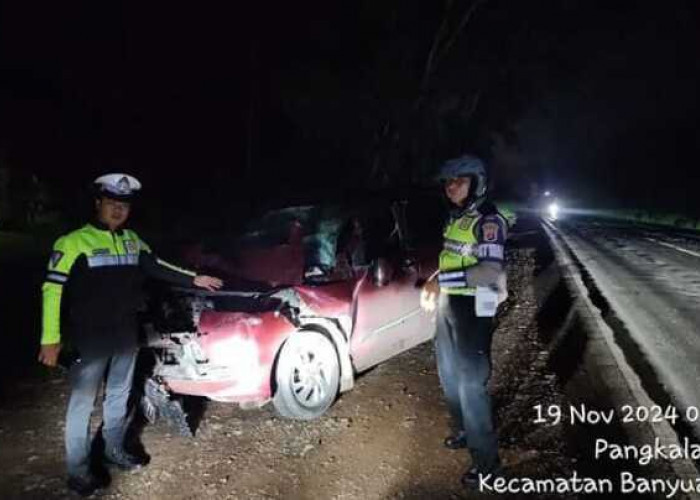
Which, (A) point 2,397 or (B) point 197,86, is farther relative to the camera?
(B) point 197,86

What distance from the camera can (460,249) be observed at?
376 cm

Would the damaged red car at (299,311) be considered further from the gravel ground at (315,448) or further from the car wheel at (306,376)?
the gravel ground at (315,448)

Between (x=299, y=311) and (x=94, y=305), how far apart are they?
1609 mm

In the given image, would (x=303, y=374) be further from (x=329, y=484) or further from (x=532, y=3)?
(x=532, y=3)

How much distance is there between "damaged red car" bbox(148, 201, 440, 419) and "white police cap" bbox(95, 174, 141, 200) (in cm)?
116

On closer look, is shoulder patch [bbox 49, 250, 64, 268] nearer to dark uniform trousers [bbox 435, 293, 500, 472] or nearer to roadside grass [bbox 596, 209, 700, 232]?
dark uniform trousers [bbox 435, 293, 500, 472]

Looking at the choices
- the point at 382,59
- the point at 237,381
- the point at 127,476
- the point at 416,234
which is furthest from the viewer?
the point at 382,59

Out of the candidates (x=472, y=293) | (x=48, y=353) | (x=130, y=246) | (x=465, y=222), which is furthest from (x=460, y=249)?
(x=48, y=353)

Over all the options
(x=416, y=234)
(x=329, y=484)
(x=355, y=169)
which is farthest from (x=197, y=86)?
(x=329, y=484)

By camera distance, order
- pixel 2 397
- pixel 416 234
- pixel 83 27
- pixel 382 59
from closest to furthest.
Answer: pixel 2 397 → pixel 416 234 → pixel 83 27 → pixel 382 59

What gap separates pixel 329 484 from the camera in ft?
12.2

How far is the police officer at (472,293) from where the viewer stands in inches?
144

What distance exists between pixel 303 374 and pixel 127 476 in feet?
4.87

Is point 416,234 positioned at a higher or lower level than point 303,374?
higher
